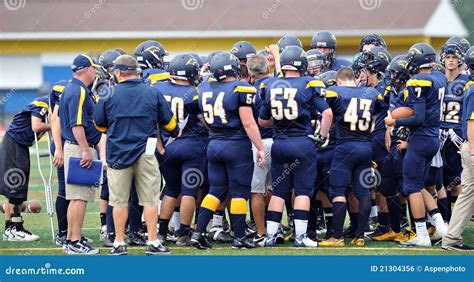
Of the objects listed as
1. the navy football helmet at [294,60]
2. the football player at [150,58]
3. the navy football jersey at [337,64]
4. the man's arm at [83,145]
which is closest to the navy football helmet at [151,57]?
the football player at [150,58]

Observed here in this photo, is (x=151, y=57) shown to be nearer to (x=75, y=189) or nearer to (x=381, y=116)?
(x=75, y=189)

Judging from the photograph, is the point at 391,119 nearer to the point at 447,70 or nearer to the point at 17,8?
the point at 447,70

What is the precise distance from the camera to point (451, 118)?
36.3 ft

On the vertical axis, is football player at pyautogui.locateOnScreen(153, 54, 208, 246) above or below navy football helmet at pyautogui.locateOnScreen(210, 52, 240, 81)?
below

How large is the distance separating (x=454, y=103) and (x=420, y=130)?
115 cm

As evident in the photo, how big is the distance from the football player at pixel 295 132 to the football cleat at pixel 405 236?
1.05 meters

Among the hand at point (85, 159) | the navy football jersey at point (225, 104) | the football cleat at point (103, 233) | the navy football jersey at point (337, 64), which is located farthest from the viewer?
the navy football jersey at point (337, 64)

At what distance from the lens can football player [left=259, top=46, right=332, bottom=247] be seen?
9.88 m

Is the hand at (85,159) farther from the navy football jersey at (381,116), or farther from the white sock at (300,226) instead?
the navy football jersey at (381,116)

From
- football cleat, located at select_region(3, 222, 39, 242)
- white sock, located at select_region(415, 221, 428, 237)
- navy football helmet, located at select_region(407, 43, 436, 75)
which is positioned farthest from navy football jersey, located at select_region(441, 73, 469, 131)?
football cleat, located at select_region(3, 222, 39, 242)

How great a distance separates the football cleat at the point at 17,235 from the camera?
→ 10758 mm

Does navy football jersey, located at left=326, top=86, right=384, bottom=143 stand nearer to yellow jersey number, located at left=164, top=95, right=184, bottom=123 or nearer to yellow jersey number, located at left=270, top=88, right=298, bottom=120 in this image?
yellow jersey number, located at left=270, top=88, right=298, bottom=120

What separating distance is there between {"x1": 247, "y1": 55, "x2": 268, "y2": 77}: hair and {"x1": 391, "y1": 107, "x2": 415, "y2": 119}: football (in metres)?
1.52

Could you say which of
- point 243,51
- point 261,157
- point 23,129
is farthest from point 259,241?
point 23,129
